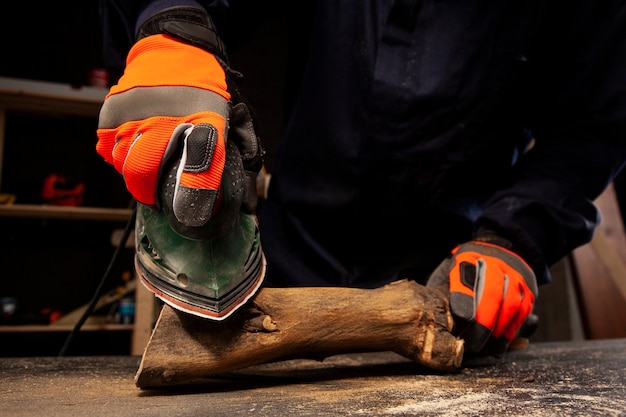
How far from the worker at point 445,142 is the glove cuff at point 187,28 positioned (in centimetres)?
11

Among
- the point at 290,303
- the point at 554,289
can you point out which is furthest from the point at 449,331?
the point at 554,289

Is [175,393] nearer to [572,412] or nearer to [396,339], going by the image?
[396,339]

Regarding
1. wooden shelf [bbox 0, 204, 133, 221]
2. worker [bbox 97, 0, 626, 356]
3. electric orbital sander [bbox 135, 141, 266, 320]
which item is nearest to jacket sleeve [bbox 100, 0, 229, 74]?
worker [bbox 97, 0, 626, 356]

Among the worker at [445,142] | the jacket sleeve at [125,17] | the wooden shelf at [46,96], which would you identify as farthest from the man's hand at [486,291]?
the wooden shelf at [46,96]

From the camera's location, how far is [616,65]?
1.35 metres

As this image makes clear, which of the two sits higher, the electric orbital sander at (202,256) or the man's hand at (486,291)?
the electric orbital sander at (202,256)

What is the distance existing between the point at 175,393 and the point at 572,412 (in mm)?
529

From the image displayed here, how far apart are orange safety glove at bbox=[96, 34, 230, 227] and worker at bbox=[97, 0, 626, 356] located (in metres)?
0.25

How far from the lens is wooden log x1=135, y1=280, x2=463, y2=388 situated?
793 millimetres

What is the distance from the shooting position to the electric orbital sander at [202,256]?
76 centimetres

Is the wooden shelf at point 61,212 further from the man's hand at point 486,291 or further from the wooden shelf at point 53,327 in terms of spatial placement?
the man's hand at point 486,291

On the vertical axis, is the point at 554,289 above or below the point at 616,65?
below

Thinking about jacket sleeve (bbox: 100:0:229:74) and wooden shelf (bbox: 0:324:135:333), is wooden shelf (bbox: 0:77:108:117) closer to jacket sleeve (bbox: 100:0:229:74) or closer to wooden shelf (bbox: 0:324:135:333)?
wooden shelf (bbox: 0:324:135:333)

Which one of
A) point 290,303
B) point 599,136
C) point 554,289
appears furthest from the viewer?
point 554,289
